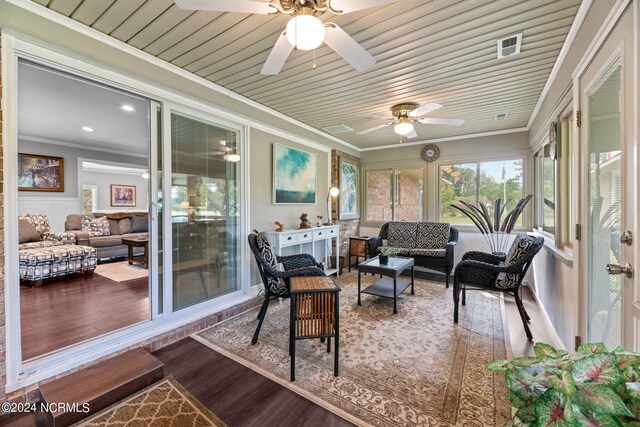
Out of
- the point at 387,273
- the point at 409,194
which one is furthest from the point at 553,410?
the point at 409,194

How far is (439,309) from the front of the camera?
10.9 feet

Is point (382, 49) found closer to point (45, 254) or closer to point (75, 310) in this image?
point (75, 310)

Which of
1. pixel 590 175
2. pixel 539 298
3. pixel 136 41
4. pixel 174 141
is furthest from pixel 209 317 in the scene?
pixel 539 298

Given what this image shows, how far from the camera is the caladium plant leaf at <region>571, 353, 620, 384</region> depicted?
0.61 meters

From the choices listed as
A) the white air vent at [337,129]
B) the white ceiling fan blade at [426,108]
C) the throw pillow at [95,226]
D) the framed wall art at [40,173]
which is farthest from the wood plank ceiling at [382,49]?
the framed wall art at [40,173]

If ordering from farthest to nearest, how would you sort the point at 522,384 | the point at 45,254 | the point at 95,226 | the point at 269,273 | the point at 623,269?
the point at 95,226 < the point at 45,254 < the point at 269,273 < the point at 623,269 < the point at 522,384

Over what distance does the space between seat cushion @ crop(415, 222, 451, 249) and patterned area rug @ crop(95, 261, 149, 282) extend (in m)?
5.01

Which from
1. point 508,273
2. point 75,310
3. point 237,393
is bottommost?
point 237,393

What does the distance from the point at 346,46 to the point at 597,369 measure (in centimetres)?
193

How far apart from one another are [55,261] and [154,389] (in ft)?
11.6

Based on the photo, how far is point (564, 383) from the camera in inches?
23.6

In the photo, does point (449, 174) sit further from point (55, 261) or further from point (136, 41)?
point (55, 261)

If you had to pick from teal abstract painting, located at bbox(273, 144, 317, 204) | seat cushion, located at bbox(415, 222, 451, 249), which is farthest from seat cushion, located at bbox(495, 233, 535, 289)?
teal abstract painting, located at bbox(273, 144, 317, 204)

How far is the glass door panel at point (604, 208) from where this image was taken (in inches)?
56.4
